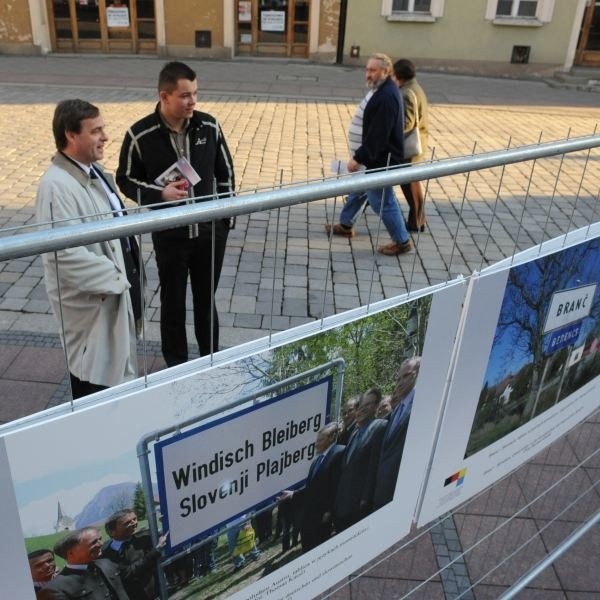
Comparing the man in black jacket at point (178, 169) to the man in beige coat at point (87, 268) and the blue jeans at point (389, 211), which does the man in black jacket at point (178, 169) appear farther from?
the blue jeans at point (389, 211)

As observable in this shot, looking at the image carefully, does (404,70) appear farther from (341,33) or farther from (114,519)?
(341,33)

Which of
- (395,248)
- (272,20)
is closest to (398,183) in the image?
(395,248)

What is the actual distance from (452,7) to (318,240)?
45.6ft

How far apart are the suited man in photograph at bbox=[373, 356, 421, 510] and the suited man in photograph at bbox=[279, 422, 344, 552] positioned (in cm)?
18

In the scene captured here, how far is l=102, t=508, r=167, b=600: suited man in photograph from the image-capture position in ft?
4.81

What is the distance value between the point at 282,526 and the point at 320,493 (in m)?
0.15

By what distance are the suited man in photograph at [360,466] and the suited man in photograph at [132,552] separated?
1.94 ft

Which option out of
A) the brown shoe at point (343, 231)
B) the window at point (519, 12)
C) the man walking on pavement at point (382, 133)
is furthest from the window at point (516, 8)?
the man walking on pavement at point (382, 133)

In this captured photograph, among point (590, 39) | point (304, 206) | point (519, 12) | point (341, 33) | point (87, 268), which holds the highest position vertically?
point (519, 12)

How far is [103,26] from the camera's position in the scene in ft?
57.9

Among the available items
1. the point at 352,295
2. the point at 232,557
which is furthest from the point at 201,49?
the point at 232,557

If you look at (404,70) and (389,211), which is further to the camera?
(404,70)

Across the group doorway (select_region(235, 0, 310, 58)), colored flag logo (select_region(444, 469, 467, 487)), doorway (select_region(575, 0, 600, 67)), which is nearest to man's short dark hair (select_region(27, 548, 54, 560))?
colored flag logo (select_region(444, 469, 467, 487))

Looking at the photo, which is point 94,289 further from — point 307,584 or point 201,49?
point 201,49
